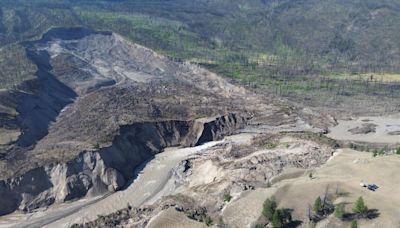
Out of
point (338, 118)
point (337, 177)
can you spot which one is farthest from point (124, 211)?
point (338, 118)

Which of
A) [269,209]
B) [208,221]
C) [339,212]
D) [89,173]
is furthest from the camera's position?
[89,173]

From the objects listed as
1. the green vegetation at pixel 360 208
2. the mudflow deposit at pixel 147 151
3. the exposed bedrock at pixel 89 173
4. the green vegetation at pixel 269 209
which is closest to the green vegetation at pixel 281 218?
the green vegetation at pixel 269 209

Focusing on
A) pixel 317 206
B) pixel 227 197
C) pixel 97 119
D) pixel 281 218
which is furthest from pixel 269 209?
pixel 97 119

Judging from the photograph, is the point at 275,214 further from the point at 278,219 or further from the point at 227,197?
the point at 227,197

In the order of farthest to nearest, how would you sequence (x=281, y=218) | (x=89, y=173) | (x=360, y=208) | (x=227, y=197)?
1. (x=89, y=173)
2. (x=227, y=197)
3. (x=281, y=218)
4. (x=360, y=208)

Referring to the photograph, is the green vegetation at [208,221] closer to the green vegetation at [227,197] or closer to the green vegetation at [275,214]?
the green vegetation at [227,197]

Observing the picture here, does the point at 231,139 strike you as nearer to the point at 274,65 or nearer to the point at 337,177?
the point at 337,177

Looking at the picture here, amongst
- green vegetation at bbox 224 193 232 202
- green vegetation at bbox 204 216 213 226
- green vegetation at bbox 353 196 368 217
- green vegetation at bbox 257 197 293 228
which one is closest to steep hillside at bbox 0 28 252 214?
green vegetation at bbox 224 193 232 202
